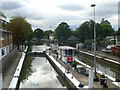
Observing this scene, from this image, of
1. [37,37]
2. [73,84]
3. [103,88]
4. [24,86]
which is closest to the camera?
[103,88]

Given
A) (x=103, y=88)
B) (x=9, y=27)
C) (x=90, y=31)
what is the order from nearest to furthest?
(x=103, y=88)
(x=9, y=27)
(x=90, y=31)

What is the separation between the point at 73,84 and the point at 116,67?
1285 centimetres

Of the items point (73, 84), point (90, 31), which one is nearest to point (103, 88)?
point (73, 84)

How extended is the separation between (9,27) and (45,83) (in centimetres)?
2716

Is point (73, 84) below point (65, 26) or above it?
below

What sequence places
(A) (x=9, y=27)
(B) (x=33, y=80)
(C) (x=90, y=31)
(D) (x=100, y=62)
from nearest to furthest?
(B) (x=33, y=80) → (D) (x=100, y=62) → (A) (x=9, y=27) → (C) (x=90, y=31)

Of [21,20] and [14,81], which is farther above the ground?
[21,20]

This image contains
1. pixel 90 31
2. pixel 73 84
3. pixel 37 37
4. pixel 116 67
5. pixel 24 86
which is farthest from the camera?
pixel 37 37

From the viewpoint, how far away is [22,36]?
141 ft

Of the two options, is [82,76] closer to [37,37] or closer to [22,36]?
[22,36]

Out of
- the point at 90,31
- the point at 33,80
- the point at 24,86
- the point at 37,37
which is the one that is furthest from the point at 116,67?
the point at 37,37

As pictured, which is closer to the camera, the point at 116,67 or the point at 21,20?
the point at 116,67

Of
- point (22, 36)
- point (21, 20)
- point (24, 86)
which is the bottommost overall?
point (24, 86)

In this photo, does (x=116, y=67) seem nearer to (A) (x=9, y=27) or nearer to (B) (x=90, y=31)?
(A) (x=9, y=27)
